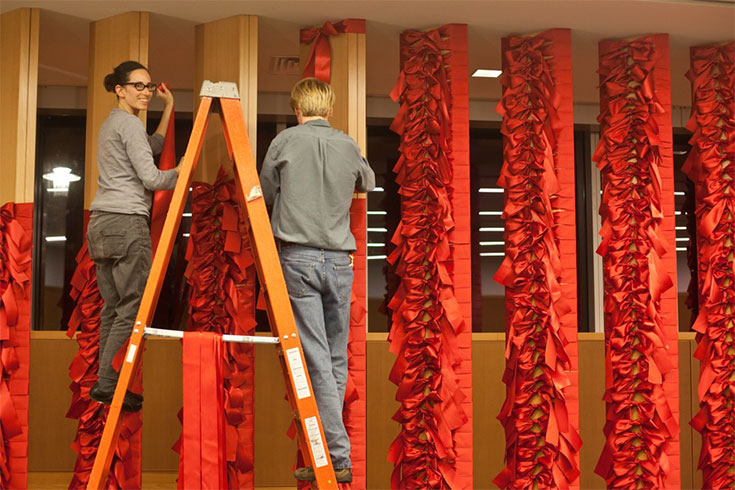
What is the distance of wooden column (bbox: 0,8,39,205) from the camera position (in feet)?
13.4

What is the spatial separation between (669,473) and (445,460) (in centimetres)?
117

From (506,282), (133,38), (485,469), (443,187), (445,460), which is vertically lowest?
(485,469)

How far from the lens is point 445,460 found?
412 centimetres

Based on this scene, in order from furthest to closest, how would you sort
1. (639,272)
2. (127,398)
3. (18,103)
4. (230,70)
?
1. (639,272)
2. (230,70)
3. (18,103)
4. (127,398)

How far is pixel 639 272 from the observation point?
170 inches

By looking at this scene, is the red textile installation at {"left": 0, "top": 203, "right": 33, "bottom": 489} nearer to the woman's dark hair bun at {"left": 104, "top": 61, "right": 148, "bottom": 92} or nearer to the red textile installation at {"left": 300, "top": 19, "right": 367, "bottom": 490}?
the woman's dark hair bun at {"left": 104, "top": 61, "right": 148, "bottom": 92}

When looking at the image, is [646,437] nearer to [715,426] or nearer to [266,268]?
[715,426]

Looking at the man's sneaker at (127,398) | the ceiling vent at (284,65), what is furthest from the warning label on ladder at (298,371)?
the ceiling vent at (284,65)

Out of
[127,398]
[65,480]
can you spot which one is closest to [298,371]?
[127,398]

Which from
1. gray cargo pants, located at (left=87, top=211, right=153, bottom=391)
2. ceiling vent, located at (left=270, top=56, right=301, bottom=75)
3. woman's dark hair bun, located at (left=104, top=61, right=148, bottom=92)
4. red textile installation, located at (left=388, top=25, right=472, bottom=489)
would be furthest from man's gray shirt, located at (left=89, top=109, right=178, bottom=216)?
ceiling vent, located at (left=270, top=56, right=301, bottom=75)

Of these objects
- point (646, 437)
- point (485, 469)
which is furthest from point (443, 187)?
point (485, 469)

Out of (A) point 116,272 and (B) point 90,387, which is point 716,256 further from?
(B) point 90,387

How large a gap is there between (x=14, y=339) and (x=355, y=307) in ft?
5.39

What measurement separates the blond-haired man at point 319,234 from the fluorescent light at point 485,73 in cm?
200
